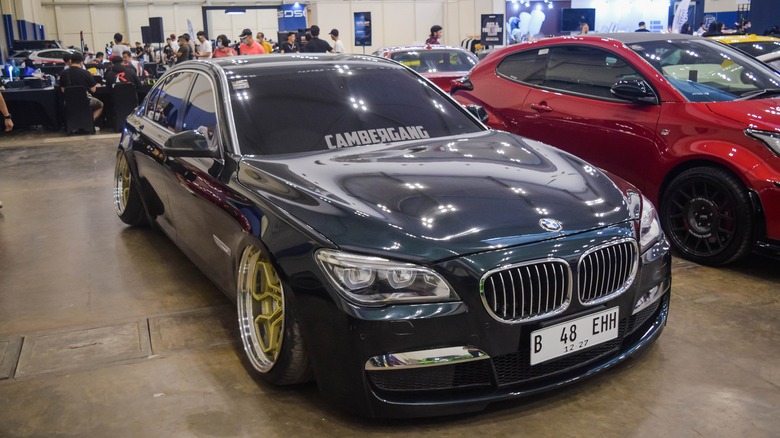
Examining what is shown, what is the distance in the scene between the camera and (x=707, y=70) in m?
5.19

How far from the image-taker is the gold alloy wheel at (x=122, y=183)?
A: 231 inches

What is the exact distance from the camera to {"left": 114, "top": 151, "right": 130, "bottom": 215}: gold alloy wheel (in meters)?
5.87

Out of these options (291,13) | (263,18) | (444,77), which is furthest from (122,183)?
(263,18)

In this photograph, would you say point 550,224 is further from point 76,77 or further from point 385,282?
point 76,77

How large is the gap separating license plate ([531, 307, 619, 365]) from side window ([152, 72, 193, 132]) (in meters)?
2.63

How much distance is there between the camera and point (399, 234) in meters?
2.69

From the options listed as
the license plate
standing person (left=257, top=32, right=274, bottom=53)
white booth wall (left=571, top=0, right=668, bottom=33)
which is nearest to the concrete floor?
the license plate

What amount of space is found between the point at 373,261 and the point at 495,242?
435 mm

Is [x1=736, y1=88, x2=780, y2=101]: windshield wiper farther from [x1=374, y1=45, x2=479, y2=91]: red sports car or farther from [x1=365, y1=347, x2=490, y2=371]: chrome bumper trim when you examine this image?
[x1=374, y1=45, x2=479, y2=91]: red sports car

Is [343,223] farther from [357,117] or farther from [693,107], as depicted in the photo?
[693,107]

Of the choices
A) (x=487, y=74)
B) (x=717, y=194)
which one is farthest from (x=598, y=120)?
(x=487, y=74)

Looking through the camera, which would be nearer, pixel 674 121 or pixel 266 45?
pixel 674 121

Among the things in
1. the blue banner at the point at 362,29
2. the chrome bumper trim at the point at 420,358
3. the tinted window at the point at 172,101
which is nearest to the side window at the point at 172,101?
the tinted window at the point at 172,101

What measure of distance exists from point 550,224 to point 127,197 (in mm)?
4046
